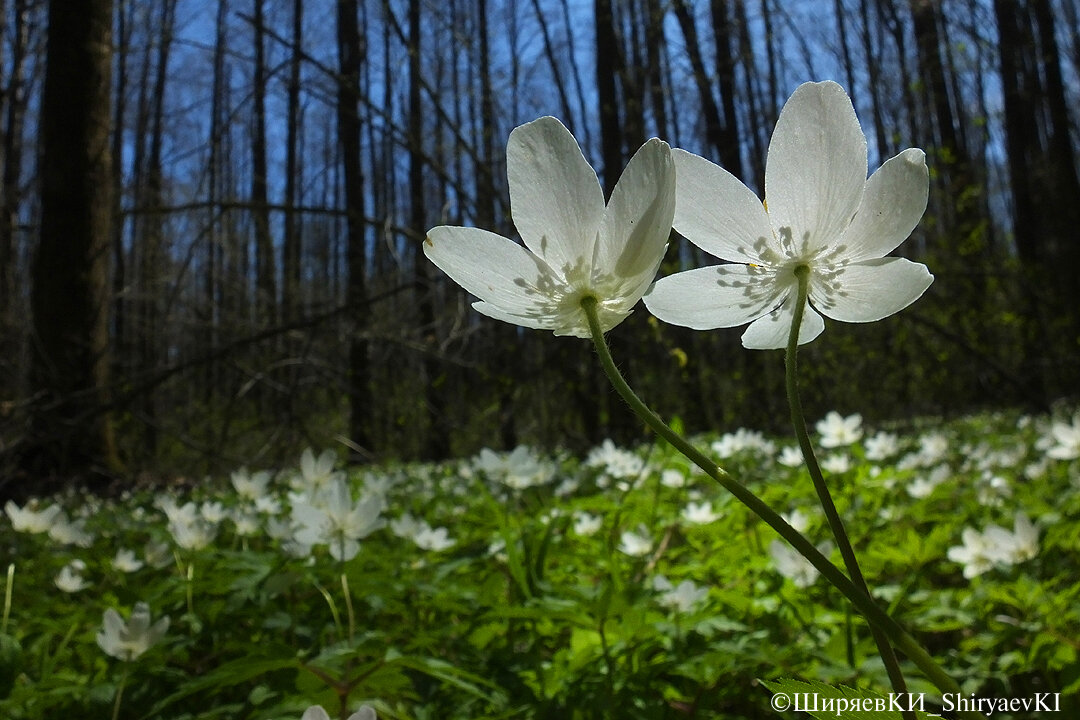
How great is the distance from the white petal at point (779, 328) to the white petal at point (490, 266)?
0.20m

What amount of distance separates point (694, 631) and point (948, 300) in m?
9.53

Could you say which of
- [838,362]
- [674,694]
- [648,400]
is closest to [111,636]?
[674,694]

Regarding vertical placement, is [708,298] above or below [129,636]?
above

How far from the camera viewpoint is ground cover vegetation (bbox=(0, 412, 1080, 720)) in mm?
1122

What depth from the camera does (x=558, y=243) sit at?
0.63m

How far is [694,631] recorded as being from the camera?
51.0 inches

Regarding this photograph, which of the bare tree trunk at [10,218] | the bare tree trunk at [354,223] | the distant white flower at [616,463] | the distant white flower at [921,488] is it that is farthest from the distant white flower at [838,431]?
the bare tree trunk at [10,218]

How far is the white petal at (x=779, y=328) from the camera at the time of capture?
0.69 metres

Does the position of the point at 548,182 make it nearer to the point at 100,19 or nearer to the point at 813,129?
the point at 813,129

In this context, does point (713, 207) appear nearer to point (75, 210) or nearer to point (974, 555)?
point (974, 555)

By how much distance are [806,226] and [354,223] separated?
9484 mm

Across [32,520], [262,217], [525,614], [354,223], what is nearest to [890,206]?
[525,614]

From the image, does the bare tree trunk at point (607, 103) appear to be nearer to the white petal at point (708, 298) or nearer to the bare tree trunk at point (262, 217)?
the bare tree trunk at point (262, 217)

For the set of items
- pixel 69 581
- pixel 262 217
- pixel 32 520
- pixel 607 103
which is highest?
pixel 607 103
